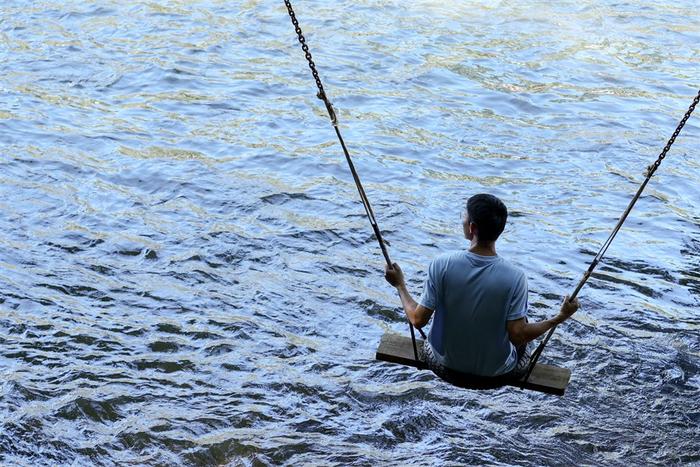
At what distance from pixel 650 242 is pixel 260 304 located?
12.3ft

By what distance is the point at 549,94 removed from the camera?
1384cm

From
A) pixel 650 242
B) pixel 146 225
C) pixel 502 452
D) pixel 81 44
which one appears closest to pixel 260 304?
pixel 146 225

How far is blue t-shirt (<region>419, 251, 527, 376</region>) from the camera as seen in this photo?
5.48 m

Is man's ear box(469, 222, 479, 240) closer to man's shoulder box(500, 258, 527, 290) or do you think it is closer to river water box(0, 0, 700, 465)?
man's shoulder box(500, 258, 527, 290)

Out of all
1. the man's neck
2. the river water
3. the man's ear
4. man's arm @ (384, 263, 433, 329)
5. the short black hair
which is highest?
the short black hair

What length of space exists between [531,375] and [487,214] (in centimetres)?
110

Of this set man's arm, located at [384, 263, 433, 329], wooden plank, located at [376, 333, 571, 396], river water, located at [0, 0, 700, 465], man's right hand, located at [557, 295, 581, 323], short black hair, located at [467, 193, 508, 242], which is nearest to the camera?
short black hair, located at [467, 193, 508, 242]

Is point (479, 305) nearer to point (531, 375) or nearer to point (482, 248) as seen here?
point (482, 248)

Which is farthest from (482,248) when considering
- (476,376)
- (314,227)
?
(314,227)

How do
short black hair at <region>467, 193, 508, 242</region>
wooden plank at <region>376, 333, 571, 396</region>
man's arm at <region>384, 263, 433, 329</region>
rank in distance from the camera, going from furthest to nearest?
wooden plank at <region>376, 333, 571, 396</region>
man's arm at <region>384, 263, 433, 329</region>
short black hair at <region>467, 193, 508, 242</region>

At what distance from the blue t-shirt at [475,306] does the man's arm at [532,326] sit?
0.11 feet

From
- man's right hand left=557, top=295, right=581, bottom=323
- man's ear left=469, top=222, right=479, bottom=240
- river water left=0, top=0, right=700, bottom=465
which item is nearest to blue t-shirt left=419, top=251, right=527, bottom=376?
man's ear left=469, top=222, right=479, bottom=240

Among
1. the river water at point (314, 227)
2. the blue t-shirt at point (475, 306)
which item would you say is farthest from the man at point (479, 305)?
the river water at point (314, 227)

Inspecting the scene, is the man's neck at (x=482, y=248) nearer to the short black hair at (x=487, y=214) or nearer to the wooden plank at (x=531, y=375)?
the short black hair at (x=487, y=214)
